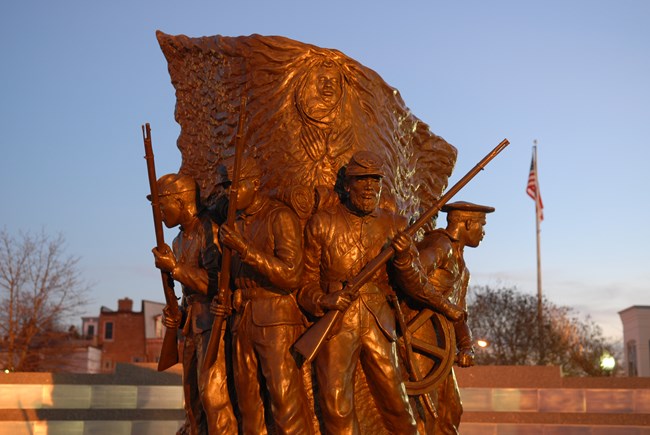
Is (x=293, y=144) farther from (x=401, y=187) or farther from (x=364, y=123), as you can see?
(x=401, y=187)

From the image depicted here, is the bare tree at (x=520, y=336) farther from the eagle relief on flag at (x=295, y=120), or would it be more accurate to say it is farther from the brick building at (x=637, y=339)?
the eagle relief on flag at (x=295, y=120)

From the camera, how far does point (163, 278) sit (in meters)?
7.50

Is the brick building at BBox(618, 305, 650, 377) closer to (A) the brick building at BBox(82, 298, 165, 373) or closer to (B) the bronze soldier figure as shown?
(A) the brick building at BBox(82, 298, 165, 373)

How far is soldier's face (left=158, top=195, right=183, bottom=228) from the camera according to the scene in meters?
7.63

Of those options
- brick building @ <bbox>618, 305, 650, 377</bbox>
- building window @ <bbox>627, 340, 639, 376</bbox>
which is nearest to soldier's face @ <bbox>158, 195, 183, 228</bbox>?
brick building @ <bbox>618, 305, 650, 377</bbox>

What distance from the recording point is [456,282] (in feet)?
27.1

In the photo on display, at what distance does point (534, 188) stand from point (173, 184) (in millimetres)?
25863

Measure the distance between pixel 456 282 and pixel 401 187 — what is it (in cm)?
107

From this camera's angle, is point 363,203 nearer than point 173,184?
Yes

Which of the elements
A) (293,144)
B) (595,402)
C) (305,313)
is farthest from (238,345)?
(595,402)

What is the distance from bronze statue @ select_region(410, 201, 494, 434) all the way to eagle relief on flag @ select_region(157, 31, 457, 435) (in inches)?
17.2

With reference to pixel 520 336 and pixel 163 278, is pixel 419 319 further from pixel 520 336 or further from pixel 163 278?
pixel 520 336

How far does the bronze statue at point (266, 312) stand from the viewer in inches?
273

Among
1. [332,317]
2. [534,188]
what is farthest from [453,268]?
[534,188]
